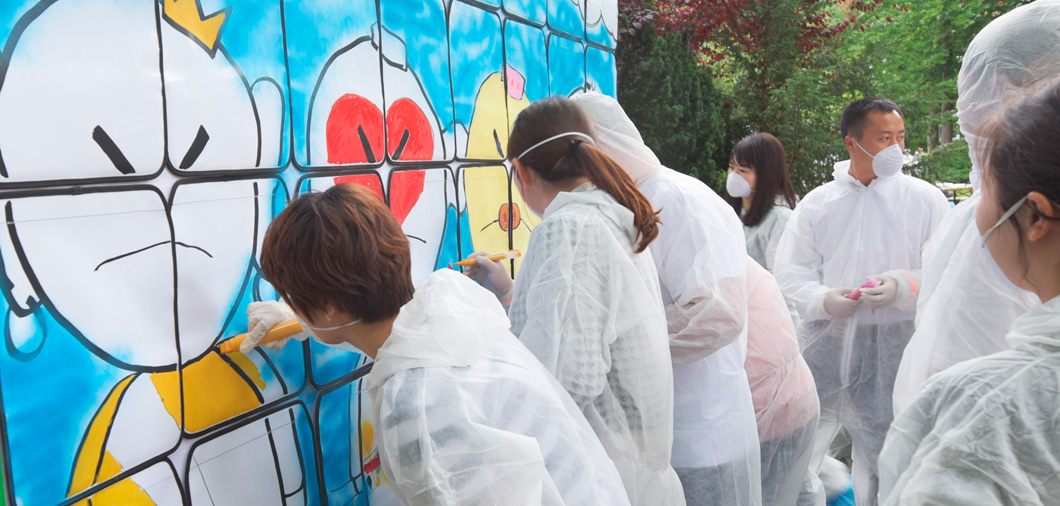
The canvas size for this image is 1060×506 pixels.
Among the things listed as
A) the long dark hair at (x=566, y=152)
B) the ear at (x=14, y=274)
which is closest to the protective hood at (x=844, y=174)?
the long dark hair at (x=566, y=152)

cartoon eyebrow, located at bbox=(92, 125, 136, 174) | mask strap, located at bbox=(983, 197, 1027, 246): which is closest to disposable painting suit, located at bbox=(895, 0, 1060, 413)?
mask strap, located at bbox=(983, 197, 1027, 246)

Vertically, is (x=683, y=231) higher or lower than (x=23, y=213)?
lower

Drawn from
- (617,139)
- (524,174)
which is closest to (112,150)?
(524,174)

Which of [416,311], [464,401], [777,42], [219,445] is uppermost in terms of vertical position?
[777,42]

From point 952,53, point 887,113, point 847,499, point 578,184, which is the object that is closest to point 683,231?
point 578,184

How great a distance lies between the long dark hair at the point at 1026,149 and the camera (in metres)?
0.91

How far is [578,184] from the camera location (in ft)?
5.95

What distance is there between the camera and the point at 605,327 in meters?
1.62

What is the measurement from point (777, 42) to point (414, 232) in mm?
6163

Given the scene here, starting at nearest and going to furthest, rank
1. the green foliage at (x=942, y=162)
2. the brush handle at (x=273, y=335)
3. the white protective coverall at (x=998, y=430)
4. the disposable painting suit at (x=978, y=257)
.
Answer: the white protective coverall at (x=998, y=430)
the brush handle at (x=273, y=335)
the disposable painting suit at (x=978, y=257)
the green foliage at (x=942, y=162)

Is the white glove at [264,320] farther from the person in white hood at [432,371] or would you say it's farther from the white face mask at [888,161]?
the white face mask at [888,161]

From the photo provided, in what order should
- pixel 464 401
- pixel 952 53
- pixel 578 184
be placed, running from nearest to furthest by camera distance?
pixel 464 401 → pixel 578 184 → pixel 952 53

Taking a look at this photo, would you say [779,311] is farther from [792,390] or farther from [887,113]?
[887,113]

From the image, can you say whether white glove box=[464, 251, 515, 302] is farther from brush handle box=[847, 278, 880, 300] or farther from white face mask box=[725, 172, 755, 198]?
white face mask box=[725, 172, 755, 198]
